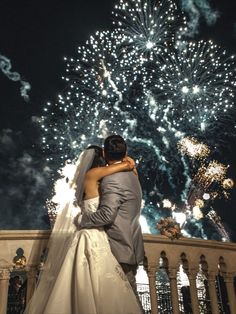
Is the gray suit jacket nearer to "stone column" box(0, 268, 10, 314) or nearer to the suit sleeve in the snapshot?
the suit sleeve

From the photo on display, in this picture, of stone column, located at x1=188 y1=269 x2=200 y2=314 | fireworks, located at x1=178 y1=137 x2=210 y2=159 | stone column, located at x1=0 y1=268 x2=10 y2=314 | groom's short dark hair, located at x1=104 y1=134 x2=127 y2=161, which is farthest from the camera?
fireworks, located at x1=178 y1=137 x2=210 y2=159

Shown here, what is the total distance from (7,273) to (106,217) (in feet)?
5.18

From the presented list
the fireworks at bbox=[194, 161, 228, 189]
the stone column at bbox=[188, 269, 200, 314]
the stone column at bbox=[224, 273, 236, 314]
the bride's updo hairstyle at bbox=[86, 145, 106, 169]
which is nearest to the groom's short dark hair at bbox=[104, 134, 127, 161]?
the bride's updo hairstyle at bbox=[86, 145, 106, 169]

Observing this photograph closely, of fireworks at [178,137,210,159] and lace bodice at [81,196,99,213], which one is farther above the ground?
fireworks at [178,137,210,159]

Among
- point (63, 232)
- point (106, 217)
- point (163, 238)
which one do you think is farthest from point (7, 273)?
point (163, 238)

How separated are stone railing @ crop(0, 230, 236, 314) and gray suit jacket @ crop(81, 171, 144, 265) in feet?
3.05

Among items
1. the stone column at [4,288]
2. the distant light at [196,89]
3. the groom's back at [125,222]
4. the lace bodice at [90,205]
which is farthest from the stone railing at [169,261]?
the distant light at [196,89]

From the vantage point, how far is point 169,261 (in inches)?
214

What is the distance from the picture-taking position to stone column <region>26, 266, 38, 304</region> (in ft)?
15.4

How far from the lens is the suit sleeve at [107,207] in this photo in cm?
419

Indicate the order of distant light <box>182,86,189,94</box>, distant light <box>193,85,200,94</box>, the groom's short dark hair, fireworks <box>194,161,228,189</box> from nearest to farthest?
the groom's short dark hair
distant light <box>193,85,200,94</box>
distant light <box>182,86,189,94</box>
fireworks <box>194,161,228,189</box>

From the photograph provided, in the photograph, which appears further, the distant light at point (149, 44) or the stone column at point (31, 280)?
the distant light at point (149, 44)

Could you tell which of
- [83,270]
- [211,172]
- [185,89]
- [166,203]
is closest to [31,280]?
[83,270]

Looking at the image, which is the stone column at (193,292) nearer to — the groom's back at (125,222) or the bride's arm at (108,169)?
the groom's back at (125,222)
